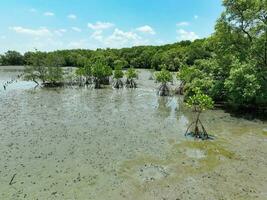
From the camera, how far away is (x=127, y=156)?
757 inches

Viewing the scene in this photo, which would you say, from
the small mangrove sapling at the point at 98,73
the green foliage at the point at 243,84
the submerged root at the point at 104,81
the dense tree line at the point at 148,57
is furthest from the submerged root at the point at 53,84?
the green foliage at the point at 243,84

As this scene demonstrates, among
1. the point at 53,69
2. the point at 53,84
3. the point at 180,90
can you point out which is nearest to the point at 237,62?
the point at 180,90

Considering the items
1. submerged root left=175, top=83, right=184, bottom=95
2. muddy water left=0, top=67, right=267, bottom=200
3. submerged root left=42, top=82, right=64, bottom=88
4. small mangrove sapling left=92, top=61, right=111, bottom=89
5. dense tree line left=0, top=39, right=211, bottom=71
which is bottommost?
muddy water left=0, top=67, right=267, bottom=200

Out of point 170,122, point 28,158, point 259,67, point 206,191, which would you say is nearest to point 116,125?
point 170,122

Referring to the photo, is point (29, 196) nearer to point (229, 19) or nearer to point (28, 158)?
point (28, 158)

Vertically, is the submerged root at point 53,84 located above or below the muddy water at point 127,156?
above

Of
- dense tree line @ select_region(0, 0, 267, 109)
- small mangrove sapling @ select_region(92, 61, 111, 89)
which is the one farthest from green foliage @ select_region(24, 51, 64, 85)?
dense tree line @ select_region(0, 0, 267, 109)

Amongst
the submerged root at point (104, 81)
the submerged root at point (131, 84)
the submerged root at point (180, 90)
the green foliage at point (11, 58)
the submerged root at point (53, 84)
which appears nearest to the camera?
the submerged root at point (180, 90)

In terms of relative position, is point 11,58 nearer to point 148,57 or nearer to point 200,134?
point 148,57

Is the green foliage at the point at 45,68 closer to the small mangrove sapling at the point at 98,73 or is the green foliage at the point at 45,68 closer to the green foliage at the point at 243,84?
the small mangrove sapling at the point at 98,73

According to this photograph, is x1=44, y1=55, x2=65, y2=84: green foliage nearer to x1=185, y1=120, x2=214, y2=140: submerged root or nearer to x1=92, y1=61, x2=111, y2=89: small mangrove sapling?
x1=92, y1=61, x2=111, y2=89: small mangrove sapling

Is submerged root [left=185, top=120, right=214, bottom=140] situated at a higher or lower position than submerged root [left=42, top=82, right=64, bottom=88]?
lower

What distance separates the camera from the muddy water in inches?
576

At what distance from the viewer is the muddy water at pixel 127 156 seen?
14.6 metres
